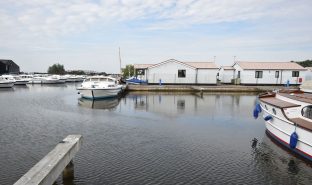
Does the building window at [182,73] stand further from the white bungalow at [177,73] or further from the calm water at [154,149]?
the calm water at [154,149]

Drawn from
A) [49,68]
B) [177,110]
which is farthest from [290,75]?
[49,68]

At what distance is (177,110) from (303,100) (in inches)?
451

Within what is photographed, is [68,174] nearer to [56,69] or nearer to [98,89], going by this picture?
[98,89]

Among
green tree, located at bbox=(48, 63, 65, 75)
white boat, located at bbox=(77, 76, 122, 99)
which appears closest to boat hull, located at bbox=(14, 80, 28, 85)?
white boat, located at bbox=(77, 76, 122, 99)

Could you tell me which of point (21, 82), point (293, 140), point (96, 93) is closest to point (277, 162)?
point (293, 140)

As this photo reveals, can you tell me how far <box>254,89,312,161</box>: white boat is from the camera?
11.2 meters

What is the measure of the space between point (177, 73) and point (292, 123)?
33.3 m

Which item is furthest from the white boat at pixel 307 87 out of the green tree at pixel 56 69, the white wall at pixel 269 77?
the green tree at pixel 56 69

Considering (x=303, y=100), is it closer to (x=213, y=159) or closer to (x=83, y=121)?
(x=213, y=159)

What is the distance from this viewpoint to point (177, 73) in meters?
45.1

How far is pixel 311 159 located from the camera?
1101 cm

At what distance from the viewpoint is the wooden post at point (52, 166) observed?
21.2 ft

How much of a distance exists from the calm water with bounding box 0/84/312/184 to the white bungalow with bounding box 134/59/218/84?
24650 mm

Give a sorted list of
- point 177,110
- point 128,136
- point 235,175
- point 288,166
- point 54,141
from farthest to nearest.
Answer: point 177,110 → point 128,136 → point 54,141 → point 288,166 → point 235,175
